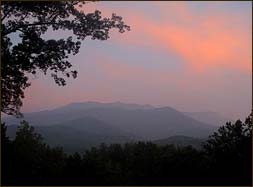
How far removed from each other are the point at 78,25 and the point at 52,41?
1.88m

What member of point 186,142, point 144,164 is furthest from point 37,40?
point 186,142

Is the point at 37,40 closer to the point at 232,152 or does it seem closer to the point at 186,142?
the point at 232,152

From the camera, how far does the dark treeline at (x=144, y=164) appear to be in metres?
17.4

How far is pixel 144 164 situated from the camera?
18.1m

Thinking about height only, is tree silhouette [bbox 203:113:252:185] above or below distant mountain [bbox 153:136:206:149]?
below

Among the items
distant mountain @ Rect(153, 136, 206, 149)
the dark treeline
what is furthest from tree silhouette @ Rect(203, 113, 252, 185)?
distant mountain @ Rect(153, 136, 206, 149)

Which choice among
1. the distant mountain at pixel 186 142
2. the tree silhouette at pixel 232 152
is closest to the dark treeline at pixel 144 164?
the tree silhouette at pixel 232 152

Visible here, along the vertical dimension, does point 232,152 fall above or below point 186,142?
below

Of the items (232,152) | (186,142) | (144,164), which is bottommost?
(144,164)

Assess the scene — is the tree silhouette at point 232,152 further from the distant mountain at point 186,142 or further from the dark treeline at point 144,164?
the distant mountain at point 186,142

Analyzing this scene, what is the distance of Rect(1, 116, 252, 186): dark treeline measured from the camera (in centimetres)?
1741

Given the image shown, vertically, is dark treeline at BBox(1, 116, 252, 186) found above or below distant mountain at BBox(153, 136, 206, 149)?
below

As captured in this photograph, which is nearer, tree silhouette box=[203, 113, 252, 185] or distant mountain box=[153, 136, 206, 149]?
tree silhouette box=[203, 113, 252, 185]

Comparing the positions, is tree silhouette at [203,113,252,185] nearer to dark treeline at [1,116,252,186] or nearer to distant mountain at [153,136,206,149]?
dark treeline at [1,116,252,186]
